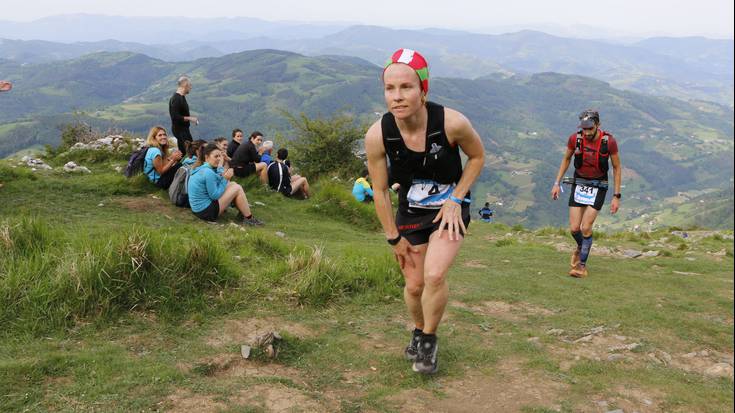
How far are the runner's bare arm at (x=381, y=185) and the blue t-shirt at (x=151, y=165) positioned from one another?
25.6 ft

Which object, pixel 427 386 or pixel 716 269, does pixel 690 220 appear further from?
pixel 427 386

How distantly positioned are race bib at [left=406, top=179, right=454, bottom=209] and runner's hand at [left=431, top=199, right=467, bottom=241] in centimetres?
13

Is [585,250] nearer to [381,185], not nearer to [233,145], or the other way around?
[381,185]

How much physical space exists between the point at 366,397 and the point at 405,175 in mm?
1688

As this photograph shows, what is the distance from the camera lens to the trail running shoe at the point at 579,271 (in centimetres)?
781

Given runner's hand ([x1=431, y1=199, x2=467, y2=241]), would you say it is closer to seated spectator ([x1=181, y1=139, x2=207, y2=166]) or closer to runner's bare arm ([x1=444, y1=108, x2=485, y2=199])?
runner's bare arm ([x1=444, y1=108, x2=485, y2=199])

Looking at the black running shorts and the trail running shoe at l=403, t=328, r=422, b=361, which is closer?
the black running shorts

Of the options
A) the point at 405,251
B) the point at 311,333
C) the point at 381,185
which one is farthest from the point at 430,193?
the point at 311,333

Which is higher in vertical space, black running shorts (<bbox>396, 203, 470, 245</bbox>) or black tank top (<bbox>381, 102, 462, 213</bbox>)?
black tank top (<bbox>381, 102, 462, 213</bbox>)

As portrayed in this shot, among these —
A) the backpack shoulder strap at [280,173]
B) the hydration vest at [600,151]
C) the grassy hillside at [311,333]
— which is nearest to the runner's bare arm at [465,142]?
the grassy hillside at [311,333]

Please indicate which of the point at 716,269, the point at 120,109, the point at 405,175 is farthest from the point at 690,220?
the point at 120,109

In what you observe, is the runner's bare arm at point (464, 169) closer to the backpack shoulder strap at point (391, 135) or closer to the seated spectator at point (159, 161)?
the backpack shoulder strap at point (391, 135)

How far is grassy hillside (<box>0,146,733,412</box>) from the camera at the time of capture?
346 cm

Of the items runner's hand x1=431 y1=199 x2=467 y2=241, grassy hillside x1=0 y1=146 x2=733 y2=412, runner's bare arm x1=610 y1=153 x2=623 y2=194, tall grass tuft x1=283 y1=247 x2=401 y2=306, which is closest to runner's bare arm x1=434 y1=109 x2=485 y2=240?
runner's hand x1=431 y1=199 x2=467 y2=241
